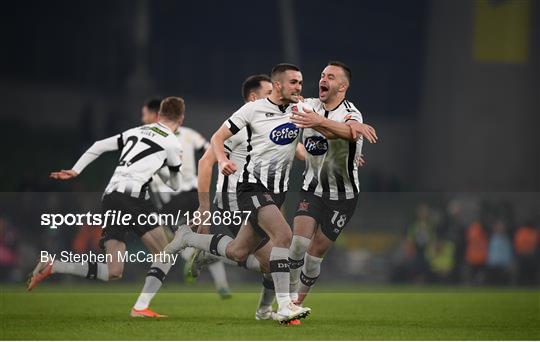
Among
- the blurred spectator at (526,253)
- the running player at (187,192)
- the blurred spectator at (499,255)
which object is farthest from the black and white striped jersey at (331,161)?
the blurred spectator at (526,253)

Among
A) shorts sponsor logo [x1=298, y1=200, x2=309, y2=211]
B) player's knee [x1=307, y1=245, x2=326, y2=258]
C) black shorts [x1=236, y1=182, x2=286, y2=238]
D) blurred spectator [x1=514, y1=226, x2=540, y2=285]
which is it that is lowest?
blurred spectator [x1=514, y1=226, x2=540, y2=285]

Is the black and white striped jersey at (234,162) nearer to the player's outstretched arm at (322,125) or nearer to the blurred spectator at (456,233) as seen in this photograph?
the player's outstretched arm at (322,125)

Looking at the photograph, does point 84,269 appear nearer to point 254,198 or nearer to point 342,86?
point 254,198

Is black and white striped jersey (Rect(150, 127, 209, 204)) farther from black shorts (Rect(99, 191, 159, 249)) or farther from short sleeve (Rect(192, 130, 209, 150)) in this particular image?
black shorts (Rect(99, 191, 159, 249))

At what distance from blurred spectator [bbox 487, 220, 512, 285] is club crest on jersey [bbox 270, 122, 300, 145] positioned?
13.0m

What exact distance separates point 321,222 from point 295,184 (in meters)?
11.6

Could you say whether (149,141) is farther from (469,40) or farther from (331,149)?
(469,40)

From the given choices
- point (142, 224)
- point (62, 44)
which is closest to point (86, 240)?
point (142, 224)

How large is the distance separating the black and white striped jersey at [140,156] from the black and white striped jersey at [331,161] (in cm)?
143

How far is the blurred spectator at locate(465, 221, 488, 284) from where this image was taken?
2295 centimetres

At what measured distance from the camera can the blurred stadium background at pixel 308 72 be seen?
29.7 meters

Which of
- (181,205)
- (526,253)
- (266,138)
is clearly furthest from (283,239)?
(526,253)

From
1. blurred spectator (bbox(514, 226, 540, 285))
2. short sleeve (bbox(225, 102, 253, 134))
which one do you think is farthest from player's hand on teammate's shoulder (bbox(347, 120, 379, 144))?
blurred spectator (bbox(514, 226, 540, 285))

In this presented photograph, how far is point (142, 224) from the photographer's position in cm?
1170
